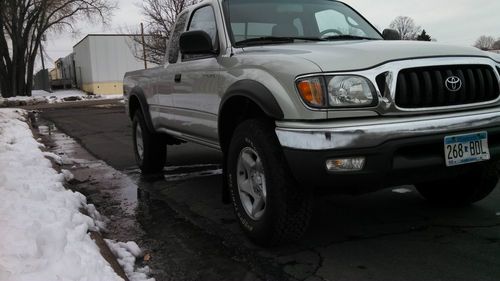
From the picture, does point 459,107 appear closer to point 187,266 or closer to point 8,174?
point 187,266

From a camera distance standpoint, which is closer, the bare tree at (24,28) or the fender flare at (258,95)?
the fender flare at (258,95)

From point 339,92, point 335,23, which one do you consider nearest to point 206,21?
point 335,23

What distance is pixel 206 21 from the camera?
17.0ft

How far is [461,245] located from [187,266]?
196cm

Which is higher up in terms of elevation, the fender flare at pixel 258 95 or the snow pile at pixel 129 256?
the fender flare at pixel 258 95

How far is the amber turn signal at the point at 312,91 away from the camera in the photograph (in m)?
3.33

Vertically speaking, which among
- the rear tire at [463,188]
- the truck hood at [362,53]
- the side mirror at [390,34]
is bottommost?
the rear tire at [463,188]

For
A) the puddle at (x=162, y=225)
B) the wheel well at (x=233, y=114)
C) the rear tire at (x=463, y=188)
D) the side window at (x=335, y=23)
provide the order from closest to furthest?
1. the puddle at (x=162, y=225)
2. the wheel well at (x=233, y=114)
3. the rear tire at (x=463, y=188)
4. the side window at (x=335, y=23)

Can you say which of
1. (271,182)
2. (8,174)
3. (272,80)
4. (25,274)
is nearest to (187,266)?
(271,182)

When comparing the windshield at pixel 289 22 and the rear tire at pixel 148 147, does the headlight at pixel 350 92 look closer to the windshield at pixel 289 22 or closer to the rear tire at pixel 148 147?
the windshield at pixel 289 22

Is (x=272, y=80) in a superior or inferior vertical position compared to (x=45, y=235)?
superior

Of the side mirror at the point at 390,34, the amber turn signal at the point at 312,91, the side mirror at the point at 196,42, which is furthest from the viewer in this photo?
the side mirror at the point at 390,34

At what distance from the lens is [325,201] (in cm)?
525

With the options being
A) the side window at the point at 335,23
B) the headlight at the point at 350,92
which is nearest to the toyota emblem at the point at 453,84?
the headlight at the point at 350,92
